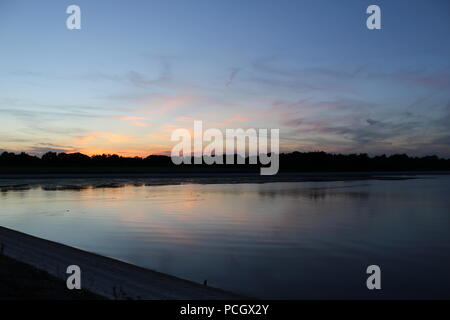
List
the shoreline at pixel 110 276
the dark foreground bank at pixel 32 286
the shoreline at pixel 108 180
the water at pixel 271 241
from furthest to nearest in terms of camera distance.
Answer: the shoreline at pixel 108 180 → the water at pixel 271 241 → the shoreline at pixel 110 276 → the dark foreground bank at pixel 32 286

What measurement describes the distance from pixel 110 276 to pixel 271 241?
6.87 m

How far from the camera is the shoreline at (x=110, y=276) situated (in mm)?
7859

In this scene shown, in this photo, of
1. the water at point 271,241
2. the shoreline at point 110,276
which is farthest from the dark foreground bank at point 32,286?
the water at point 271,241

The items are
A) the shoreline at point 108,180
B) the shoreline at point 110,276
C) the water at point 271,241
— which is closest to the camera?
the shoreline at point 110,276

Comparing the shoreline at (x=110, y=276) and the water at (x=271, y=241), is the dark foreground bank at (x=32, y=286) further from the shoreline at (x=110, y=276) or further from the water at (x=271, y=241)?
the water at (x=271, y=241)

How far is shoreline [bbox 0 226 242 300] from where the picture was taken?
7859mm

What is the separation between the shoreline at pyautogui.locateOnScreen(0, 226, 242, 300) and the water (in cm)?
98

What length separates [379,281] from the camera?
31.2 feet

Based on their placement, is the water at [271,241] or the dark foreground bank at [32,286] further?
the water at [271,241]

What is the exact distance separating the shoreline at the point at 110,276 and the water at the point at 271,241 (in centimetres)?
98

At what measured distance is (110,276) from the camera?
8.88 m

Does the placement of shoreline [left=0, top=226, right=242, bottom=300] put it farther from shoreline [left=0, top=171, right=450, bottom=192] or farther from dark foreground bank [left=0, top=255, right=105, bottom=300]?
shoreline [left=0, top=171, right=450, bottom=192]
